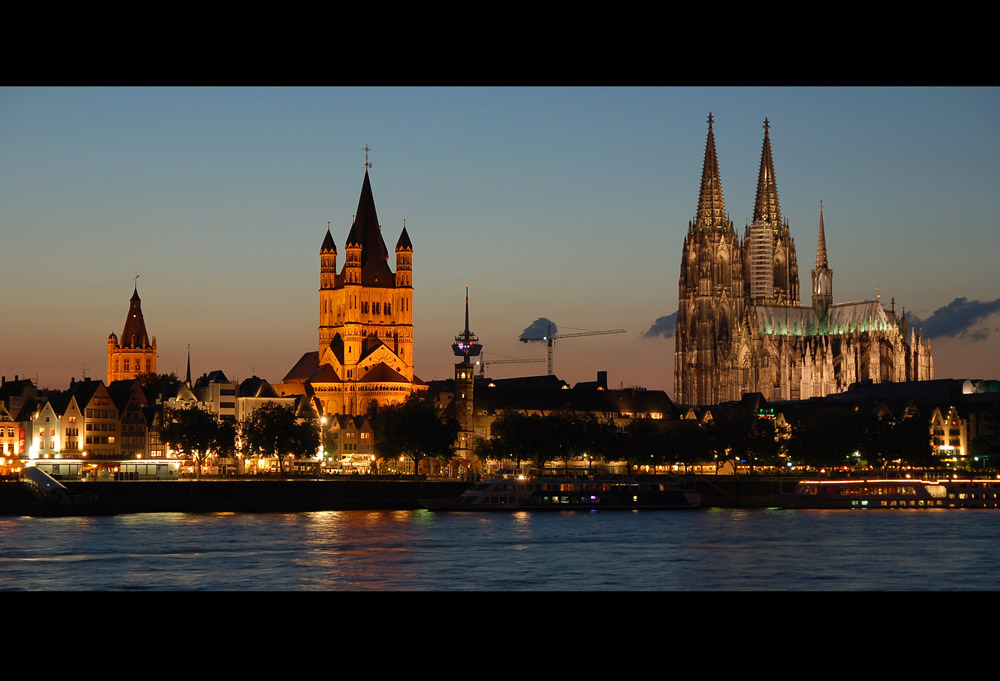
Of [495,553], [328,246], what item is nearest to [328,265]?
[328,246]

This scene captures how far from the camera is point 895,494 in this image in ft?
269

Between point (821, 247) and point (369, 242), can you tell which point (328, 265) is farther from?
point (821, 247)

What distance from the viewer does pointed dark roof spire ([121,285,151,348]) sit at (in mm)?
135375

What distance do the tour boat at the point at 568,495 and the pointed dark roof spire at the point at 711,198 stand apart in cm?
7715

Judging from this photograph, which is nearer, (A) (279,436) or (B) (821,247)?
(A) (279,436)

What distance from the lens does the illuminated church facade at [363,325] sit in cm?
12338

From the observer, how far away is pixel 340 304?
430 ft

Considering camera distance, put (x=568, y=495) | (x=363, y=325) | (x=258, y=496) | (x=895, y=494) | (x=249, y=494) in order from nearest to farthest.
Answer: (x=249, y=494)
(x=258, y=496)
(x=568, y=495)
(x=895, y=494)
(x=363, y=325)

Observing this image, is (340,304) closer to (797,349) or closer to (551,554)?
(797,349)

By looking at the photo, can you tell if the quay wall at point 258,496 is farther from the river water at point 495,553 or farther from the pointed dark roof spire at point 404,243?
the pointed dark roof spire at point 404,243

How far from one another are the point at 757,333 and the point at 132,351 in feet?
201

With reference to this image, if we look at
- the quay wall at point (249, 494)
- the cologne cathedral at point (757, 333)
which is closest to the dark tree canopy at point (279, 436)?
the quay wall at point (249, 494)

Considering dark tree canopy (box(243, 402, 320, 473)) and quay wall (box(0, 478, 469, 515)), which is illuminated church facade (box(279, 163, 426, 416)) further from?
quay wall (box(0, 478, 469, 515))

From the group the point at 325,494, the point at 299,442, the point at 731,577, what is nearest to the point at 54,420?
the point at 299,442
